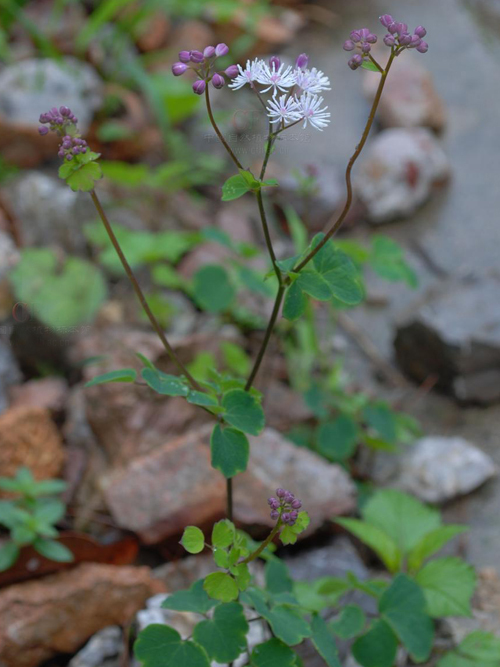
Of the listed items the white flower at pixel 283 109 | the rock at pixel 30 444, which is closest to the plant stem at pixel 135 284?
the white flower at pixel 283 109

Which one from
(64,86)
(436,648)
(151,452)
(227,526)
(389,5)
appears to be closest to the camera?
(227,526)

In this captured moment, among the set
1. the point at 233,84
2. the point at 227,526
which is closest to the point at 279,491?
the point at 227,526

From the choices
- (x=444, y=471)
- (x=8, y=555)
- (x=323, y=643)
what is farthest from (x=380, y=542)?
(x=8, y=555)

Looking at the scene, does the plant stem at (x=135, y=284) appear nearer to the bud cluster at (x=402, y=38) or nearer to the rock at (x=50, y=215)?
the bud cluster at (x=402, y=38)

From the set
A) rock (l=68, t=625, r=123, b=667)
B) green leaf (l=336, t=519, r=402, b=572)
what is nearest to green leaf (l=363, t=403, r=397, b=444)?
green leaf (l=336, t=519, r=402, b=572)

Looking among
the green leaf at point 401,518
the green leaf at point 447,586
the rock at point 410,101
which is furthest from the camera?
the rock at point 410,101

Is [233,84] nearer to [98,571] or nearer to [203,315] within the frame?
[98,571]

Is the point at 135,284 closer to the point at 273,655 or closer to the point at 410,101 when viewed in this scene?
the point at 273,655
